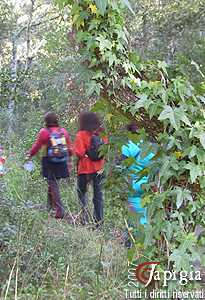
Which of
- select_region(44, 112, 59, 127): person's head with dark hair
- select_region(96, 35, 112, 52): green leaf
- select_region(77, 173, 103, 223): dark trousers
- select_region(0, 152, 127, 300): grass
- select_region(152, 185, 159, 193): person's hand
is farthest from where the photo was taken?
select_region(44, 112, 59, 127): person's head with dark hair

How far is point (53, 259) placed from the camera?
14.1 feet

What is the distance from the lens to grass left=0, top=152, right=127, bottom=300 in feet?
11.8

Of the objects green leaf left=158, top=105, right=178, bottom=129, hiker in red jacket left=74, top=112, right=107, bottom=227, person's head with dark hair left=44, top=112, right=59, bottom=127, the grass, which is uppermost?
green leaf left=158, top=105, right=178, bottom=129

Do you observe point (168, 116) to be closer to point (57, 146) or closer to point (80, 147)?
point (80, 147)

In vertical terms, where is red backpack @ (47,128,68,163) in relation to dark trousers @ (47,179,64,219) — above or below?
above

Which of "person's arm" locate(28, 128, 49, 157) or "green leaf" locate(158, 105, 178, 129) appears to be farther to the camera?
"person's arm" locate(28, 128, 49, 157)

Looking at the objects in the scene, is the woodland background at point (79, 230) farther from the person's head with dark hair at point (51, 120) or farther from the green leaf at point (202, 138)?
the person's head with dark hair at point (51, 120)

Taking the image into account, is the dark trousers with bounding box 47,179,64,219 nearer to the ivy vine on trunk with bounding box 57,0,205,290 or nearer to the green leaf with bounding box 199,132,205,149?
the ivy vine on trunk with bounding box 57,0,205,290

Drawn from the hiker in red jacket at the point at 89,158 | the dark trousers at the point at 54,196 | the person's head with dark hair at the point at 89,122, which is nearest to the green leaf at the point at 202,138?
the hiker in red jacket at the point at 89,158

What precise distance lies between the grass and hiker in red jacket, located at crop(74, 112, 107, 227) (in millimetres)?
769

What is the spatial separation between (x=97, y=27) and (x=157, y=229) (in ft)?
3.92

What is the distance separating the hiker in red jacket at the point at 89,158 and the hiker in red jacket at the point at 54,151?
30 centimetres

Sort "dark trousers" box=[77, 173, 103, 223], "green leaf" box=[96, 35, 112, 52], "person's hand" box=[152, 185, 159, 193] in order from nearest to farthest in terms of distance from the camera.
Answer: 1. "green leaf" box=[96, 35, 112, 52]
2. "person's hand" box=[152, 185, 159, 193]
3. "dark trousers" box=[77, 173, 103, 223]

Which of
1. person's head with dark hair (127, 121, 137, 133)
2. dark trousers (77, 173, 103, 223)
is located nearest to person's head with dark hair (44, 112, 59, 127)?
dark trousers (77, 173, 103, 223)
